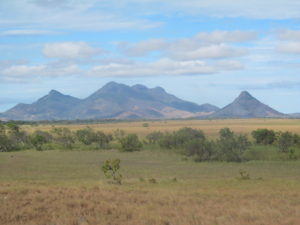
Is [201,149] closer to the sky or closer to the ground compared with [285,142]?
closer to the ground

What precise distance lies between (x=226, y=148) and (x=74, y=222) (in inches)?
1806

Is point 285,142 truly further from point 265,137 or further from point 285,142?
point 265,137

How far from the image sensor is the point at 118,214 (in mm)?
15109

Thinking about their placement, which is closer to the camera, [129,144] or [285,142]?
[285,142]

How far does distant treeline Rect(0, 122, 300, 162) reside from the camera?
59.3m

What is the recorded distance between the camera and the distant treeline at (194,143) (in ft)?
195

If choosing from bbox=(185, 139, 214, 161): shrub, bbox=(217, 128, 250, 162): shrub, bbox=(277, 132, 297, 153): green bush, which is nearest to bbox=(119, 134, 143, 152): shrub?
bbox=(185, 139, 214, 161): shrub

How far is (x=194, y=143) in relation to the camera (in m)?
61.4

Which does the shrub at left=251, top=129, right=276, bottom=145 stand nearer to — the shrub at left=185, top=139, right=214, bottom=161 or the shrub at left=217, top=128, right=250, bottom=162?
the shrub at left=217, top=128, right=250, bottom=162

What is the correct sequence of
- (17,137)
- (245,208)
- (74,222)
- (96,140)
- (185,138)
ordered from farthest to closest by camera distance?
(17,137) → (96,140) → (185,138) → (245,208) → (74,222)

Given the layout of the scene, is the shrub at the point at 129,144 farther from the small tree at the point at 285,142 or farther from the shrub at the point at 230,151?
the small tree at the point at 285,142

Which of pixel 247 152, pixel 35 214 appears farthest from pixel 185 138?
pixel 35 214

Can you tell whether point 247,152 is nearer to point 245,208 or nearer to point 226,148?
point 226,148

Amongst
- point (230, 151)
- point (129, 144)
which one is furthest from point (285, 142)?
point (129, 144)
